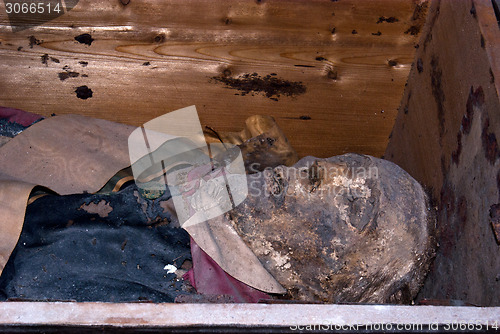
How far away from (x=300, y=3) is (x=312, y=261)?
74 cm

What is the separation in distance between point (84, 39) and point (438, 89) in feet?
3.34

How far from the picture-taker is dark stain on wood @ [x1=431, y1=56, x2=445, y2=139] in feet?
4.87

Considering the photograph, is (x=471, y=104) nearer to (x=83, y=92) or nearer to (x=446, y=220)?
(x=446, y=220)

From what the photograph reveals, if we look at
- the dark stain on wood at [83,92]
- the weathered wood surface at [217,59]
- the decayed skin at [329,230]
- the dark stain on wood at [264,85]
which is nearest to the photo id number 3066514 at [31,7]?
the weathered wood surface at [217,59]

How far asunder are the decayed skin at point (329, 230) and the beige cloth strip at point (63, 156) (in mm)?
406

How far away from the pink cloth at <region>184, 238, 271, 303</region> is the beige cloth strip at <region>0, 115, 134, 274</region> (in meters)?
0.35

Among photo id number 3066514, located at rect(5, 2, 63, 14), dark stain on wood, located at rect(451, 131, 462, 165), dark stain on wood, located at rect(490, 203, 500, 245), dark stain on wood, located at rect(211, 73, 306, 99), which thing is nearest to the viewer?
dark stain on wood, located at rect(490, 203, 500, 245)

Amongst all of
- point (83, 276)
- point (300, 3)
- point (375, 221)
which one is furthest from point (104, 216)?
point (300, 3)

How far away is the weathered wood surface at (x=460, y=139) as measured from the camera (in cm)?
119

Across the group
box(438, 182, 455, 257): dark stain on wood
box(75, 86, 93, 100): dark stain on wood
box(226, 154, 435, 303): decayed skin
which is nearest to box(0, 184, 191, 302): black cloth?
box(226, 154, 435, 303): decayed skin

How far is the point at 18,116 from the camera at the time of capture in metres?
1.59

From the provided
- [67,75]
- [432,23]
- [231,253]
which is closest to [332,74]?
[432,23]

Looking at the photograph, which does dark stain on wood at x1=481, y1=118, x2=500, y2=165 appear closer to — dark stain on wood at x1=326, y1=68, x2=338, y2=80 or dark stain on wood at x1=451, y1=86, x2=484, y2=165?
dark stain on wood at x1=451, y1=86, x2=484, y2=165

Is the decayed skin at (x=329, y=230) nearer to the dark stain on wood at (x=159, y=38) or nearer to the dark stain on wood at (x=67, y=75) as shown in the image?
the dark stain on wood at (x=159, y=38)
